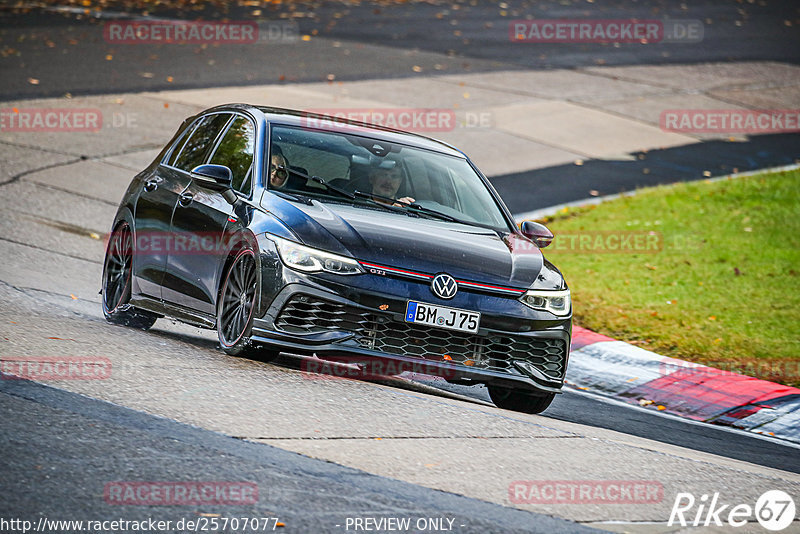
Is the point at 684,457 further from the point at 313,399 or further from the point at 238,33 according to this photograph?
the point at 238,33

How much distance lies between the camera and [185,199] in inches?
334

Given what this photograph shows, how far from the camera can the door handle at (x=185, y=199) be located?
842cm

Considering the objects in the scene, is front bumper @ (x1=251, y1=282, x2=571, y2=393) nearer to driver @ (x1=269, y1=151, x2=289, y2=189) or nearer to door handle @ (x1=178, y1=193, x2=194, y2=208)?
driver @ (x1=269, y1=151, x2=289, y2=189)

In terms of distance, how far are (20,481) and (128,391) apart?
1.55 m

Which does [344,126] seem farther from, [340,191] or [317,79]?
[317,79]

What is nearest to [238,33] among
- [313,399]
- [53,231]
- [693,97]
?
[693,97]

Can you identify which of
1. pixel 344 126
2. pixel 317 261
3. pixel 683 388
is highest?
pixel 344 126

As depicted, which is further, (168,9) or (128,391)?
(168,9)

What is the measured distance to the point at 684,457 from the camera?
22.4 ft

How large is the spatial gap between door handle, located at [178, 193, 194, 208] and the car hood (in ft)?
3.86

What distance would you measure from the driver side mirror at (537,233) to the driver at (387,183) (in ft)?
2.95

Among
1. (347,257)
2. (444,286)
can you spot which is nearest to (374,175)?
(347,257)

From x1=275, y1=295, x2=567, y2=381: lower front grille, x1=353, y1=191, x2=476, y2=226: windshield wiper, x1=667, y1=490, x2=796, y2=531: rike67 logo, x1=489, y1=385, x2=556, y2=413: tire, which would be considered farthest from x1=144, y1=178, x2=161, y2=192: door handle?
x1=667, y1=490, x2=796, y2=531: rike67 logo

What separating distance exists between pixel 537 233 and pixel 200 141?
8.96 ft
